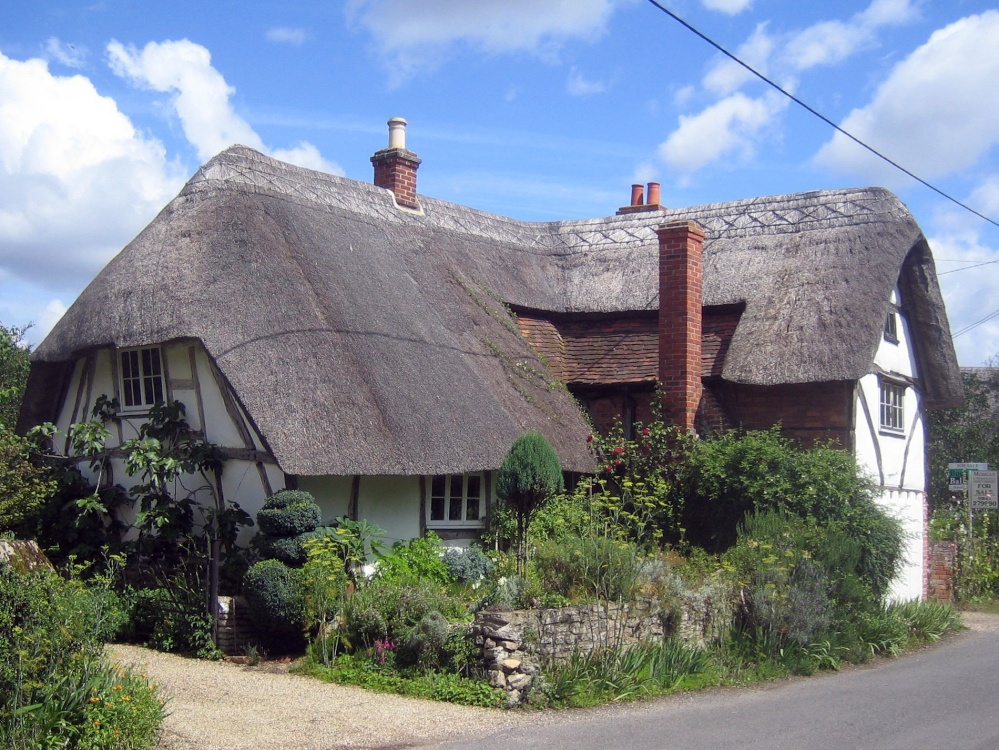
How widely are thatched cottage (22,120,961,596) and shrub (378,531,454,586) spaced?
1.10 ft

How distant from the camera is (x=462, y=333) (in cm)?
1452

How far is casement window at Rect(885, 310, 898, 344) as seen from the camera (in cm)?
1628

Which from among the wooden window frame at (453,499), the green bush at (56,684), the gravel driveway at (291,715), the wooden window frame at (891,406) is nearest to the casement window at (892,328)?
the wooden window frame at (891,406)

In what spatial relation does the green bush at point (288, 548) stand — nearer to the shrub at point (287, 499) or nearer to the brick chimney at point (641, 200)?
the shrub at point (287, 499)

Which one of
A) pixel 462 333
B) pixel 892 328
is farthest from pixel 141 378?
pixel 892 328

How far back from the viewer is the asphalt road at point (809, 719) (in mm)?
7816

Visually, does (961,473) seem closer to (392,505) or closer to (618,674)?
(392,505)

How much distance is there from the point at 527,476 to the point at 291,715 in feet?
11.7

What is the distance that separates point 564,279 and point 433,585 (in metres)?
8.37

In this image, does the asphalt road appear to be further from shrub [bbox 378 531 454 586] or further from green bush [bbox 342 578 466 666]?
shrub [bbox 378 531 454 586]

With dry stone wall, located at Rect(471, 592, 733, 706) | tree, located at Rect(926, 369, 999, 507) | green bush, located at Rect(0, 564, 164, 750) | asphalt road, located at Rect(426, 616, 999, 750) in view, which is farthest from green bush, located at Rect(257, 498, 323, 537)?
tree, located at Rect(926, 369, 999, 507)

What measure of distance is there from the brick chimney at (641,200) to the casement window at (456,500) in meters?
8.22

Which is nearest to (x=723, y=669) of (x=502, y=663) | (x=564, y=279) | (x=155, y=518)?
(x=502, y=663)

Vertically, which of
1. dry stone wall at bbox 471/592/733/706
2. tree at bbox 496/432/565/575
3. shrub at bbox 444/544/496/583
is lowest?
dry stone wall at bbox 471/592/733/706
